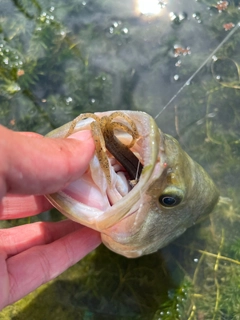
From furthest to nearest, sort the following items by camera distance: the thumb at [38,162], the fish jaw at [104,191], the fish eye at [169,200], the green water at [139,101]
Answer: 1. the green water at [139,101]
2. the fish eye at [169,200]
3. the fish jaw at [104,191]
4. the thumb at [38,162]

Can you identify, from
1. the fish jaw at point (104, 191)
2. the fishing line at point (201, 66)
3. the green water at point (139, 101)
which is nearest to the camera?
the fish jaw at point (104, 191)

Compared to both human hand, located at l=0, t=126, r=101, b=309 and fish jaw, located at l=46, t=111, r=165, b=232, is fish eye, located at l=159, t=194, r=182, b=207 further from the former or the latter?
human hand, located at l=0, t=126, r=101, b=309

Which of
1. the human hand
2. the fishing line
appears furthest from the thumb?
the fishing line

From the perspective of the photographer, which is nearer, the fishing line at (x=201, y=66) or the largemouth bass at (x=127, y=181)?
the largemouth bass at (x=127, y=181)

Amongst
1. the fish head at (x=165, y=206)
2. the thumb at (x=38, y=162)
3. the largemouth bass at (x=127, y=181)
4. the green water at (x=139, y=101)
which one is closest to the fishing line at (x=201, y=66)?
the green water at (x=139, y=101)

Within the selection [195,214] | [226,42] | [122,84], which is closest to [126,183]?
[195,214]

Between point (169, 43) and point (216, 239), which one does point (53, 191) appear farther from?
point (169, 43)

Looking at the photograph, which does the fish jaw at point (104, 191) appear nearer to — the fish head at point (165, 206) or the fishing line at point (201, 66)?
the fish head at point (165, 206)

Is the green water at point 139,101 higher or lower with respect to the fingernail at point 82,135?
lower
